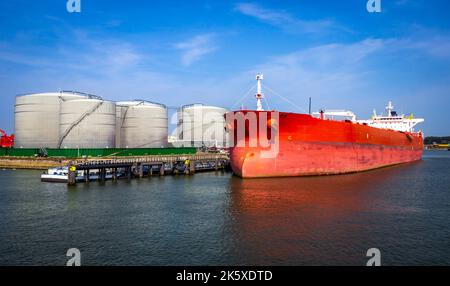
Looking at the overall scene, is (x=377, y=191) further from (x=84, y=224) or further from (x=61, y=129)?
(x=61, y=129)

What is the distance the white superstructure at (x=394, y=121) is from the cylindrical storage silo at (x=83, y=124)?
3898 centimetres

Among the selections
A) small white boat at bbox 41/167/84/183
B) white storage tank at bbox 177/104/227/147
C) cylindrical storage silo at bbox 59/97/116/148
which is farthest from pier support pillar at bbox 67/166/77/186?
white storage tank at bbox 177/104/227/147

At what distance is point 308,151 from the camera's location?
26.0 meters

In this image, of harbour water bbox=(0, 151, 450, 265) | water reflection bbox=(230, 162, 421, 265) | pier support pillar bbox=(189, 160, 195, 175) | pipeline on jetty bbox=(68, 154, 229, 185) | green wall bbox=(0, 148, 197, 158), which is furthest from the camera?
green wall bbox=(0, 148, 197, 158)

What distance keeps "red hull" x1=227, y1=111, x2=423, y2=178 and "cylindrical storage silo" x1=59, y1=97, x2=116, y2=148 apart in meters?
25.5

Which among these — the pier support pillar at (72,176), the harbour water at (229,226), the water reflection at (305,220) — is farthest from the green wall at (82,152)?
the water reflection at (305,220)

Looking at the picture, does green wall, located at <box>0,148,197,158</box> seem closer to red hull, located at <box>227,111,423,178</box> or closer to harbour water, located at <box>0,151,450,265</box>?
harbour water, located at <box>0,151,450,265</box>

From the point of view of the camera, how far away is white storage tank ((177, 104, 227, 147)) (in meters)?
67.6

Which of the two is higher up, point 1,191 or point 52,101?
point 52,101

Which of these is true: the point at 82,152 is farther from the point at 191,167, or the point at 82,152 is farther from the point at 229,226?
the point at 229,226

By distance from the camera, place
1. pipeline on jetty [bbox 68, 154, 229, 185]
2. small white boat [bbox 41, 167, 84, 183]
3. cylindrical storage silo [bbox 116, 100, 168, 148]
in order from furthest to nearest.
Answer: cylindrical storage silo [bbox 116, 100, 168, 148] → pipeline on jetty [bbox 68, 154, 229, 185] → small white boat [bbox 41, 167, 84, 183]
